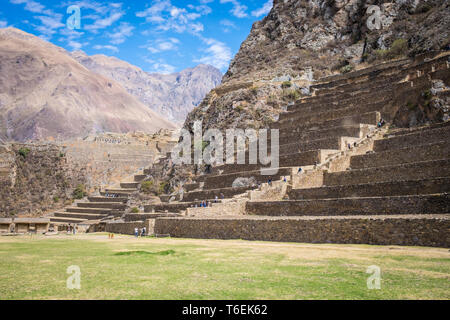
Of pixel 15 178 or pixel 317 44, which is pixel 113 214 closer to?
pixel 15 178

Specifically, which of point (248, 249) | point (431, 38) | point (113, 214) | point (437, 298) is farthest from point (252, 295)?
point (431, 38)

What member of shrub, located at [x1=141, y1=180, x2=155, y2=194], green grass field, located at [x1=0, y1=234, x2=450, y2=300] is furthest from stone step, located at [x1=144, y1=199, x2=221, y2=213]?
green grass field, located at [x1=0, y1=234, x2=450, y2=300]

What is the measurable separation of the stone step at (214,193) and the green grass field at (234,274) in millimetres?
13681

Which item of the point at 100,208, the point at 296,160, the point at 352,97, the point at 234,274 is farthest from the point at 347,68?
the point at 234,274

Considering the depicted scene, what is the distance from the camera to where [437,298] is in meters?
6.72

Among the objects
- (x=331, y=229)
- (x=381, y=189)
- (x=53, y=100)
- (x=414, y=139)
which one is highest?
(x=53, y=100)

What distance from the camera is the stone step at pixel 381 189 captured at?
55.5 feet

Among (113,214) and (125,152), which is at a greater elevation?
(125,152)

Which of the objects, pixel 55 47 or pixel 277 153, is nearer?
pixel 277 153

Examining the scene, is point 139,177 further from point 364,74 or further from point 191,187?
point 364,74

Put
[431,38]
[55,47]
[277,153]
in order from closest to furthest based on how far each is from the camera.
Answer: [277,153]
[431,38]
[55,47]

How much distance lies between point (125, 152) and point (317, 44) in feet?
96.9

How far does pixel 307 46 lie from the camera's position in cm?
5791

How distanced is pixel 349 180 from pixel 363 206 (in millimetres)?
4564
